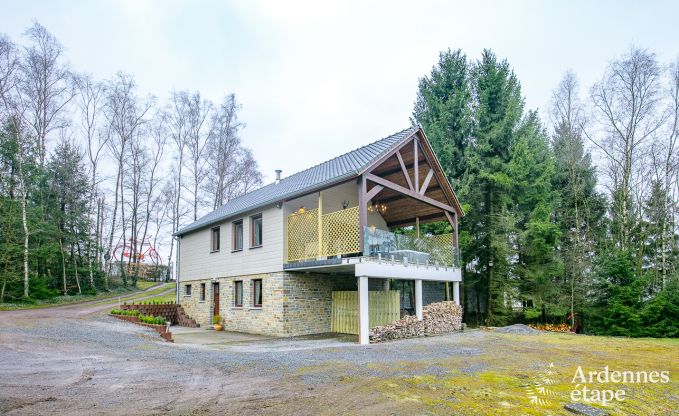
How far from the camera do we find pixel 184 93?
29094mm

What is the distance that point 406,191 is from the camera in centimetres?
1367

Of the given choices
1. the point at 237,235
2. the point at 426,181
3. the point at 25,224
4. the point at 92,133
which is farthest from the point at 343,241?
the point at 92,133

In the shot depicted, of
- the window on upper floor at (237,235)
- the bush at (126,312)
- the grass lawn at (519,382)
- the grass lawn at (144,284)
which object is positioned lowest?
the grass lawn at (144,284)

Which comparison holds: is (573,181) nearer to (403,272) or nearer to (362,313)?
(403,272)

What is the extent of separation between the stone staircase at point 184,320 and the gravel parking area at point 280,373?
18.0 ft

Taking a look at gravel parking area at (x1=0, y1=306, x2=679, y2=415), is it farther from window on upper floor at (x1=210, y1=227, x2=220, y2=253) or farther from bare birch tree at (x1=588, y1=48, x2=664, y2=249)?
bare birch tree at (x1=588, y1=48, x2=664, y2=249)

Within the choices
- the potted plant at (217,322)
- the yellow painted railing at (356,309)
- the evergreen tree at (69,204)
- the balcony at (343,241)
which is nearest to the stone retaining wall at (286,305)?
the potted plant at (217,322)

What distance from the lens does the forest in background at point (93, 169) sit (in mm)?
21594

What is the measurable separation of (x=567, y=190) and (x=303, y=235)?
14532mm

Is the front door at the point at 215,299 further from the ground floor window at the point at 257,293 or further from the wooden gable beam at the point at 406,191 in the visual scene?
the wooden gable beam at the point at 406,191

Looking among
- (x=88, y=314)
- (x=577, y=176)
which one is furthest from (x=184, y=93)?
(x=577, y=176)

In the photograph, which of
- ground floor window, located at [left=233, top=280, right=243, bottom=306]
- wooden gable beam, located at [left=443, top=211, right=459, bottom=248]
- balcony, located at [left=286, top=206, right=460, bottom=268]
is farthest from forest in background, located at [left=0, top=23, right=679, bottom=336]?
ground floor window, located at [left=233, top=280, right=243, bottom=306]

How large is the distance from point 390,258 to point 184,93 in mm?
23145

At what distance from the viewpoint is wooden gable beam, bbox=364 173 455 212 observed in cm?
1216
